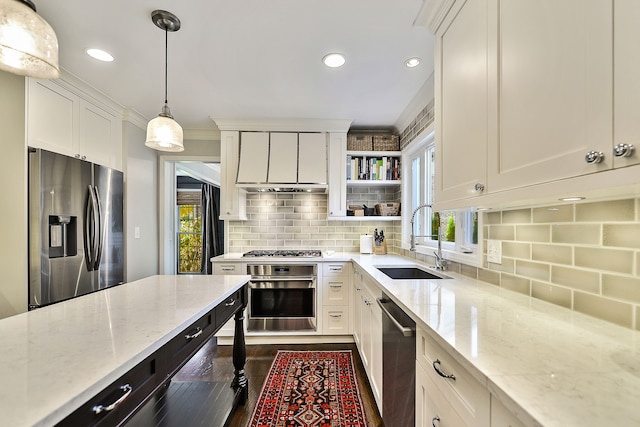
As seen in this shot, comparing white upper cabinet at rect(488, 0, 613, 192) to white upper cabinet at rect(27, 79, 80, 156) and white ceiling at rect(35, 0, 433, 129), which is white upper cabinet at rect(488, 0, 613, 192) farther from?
white upper cabinet at rect(27, 79, 80, 156)

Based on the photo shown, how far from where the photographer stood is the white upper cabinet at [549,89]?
67 centimetres

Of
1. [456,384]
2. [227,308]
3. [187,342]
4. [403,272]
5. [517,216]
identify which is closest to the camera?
[456,384]

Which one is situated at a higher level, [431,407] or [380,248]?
[380,248]

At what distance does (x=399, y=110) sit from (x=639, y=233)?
7.76 ft

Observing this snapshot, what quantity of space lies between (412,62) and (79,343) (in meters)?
2.41

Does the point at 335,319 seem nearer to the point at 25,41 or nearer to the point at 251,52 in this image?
the point at 251,52

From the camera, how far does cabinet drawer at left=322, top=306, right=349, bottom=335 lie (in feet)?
9.66

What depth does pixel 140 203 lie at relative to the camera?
319cm

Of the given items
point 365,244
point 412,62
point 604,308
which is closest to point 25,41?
point 412,62

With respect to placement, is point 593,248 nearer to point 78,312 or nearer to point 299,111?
point 78,312

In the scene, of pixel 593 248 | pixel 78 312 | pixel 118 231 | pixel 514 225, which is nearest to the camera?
pixel 593 248

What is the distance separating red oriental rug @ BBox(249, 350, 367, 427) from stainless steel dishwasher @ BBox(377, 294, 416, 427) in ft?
1.29

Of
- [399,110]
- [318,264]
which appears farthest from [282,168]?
[399,110]

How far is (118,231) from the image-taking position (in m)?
2.80
